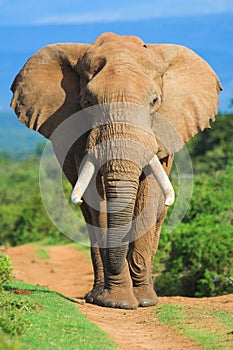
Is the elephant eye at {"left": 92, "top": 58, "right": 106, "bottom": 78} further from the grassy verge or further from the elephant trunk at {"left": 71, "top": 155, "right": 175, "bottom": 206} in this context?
the grassy verge

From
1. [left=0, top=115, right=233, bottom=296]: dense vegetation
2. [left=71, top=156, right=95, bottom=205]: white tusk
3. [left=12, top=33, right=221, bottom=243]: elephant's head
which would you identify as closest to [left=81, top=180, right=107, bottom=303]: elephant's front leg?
[left=71, top=156, right=95, bottom=205]: white tusk

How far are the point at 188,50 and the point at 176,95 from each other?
2.27ft

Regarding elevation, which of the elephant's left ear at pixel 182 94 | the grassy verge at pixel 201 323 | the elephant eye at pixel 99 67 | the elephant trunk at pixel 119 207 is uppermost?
the elephant eye at pixel 99 67

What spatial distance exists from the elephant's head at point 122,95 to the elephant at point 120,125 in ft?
0.04

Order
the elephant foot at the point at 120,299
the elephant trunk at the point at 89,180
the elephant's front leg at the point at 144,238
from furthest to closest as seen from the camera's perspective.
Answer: the elephant's front leg at the point at 144,238
the elephant foot at the point at 120,299
the elephant trunk at the point at 89,180

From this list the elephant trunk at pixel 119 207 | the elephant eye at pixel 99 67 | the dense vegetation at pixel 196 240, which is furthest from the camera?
the dense vegetation at pixel 196 240

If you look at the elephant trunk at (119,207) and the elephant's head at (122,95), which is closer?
the elephant trunk at (119,207)

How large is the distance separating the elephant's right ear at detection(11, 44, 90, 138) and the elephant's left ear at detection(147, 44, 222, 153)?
37.3 inches

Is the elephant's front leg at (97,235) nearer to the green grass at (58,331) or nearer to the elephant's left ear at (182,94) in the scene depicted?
the green grass at (58,331)

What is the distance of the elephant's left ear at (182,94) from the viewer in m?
10.2

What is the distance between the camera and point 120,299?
9.89 meters

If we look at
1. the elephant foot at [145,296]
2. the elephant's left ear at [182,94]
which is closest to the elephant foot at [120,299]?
the elephant foot at [145,296]

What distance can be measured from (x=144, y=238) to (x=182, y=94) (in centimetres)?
175

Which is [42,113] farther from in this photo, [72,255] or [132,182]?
[72,255]
